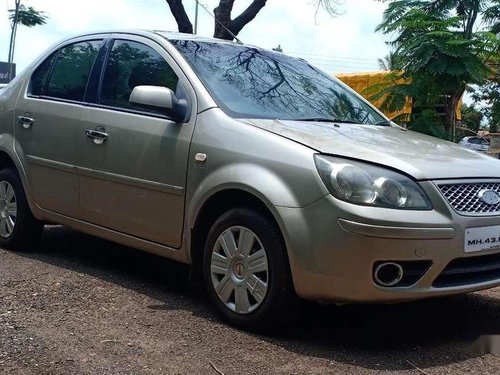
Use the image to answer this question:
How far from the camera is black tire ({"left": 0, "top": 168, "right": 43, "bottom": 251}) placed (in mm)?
5508

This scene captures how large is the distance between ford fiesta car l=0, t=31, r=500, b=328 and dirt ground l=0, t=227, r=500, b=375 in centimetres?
29

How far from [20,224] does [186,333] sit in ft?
7.59

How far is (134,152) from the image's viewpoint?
448 cm

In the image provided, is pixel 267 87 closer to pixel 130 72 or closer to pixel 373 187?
pixel 130 72

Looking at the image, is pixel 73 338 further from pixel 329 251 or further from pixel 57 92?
pixel 57 92

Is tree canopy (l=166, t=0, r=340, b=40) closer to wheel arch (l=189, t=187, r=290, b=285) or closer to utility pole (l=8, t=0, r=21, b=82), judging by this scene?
wheel arch (l=189, t=187, r=290, b=285)

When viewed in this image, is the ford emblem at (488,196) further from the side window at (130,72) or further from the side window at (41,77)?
the side window at (41,77)

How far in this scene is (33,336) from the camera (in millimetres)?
3646

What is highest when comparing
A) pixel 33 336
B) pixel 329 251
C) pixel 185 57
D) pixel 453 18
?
pixel 453 18

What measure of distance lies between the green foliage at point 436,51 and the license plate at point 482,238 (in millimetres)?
4356

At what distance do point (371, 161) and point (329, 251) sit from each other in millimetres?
515

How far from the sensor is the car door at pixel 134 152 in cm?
426

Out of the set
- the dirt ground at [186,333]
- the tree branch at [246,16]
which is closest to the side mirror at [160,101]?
the dirt ground at [186,333]

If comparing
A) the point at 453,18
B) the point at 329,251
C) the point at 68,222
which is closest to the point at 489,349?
the point at 329,251
